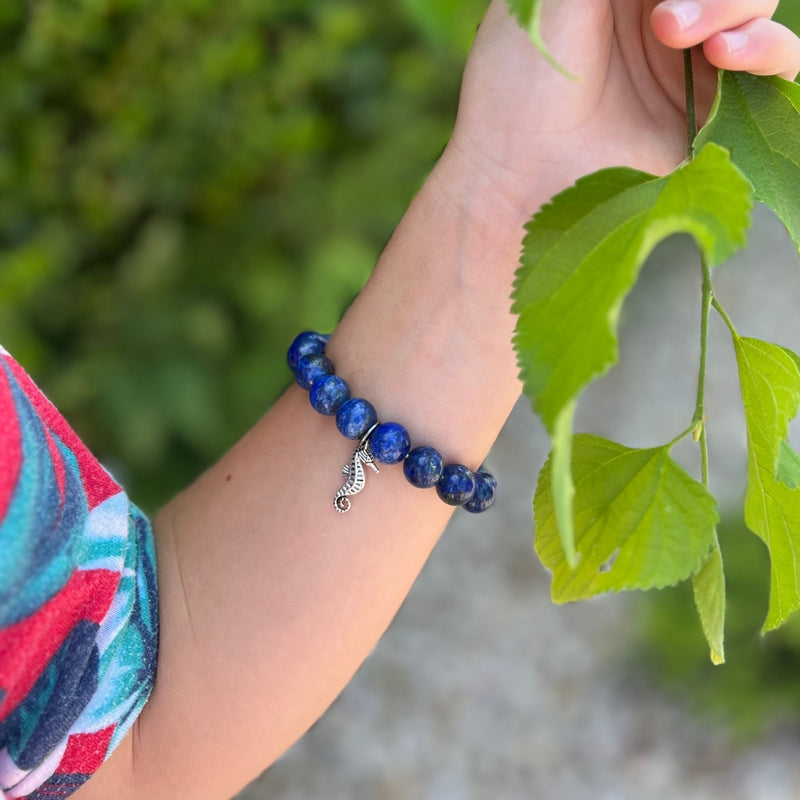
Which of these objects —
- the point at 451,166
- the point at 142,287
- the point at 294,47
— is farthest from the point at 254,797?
the point at 451,166

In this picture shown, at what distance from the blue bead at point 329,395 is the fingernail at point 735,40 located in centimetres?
Result: 27

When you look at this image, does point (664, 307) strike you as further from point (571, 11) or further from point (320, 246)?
point (571, 11)

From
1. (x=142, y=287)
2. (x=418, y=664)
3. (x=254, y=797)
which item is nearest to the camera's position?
(x=142, y=287)

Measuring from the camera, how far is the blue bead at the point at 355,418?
0.57m

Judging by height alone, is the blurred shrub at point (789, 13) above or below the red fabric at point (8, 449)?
below

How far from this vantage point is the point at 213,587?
0.62 m

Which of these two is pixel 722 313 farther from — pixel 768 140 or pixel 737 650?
pixel 737 650

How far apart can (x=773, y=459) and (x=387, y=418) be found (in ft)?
0.74

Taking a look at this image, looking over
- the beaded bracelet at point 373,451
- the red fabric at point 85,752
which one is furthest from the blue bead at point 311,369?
the red fabric at point 85,752

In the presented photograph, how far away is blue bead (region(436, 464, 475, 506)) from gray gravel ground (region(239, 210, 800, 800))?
1.36 meters

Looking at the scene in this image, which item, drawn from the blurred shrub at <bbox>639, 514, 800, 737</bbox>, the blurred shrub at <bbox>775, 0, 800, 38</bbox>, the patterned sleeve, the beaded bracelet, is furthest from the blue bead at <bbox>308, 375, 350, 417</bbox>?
the blurred shrub at <bbox>639, 514, 800, 737</bbox>

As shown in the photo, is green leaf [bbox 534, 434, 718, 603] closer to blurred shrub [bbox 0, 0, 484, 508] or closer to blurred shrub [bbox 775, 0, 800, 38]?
blurred shrub [bbox 775, 0, 800, 38]

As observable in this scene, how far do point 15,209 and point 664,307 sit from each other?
1776 mm

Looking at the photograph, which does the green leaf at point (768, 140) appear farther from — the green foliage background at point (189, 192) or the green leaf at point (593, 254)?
the green foliage background at point (189, 192)
